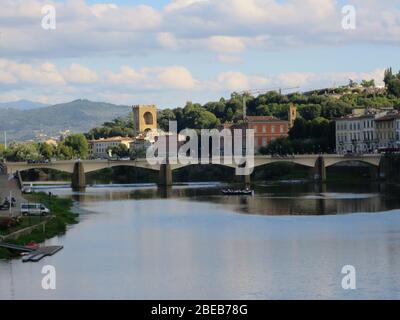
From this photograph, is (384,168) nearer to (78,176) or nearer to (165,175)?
(165,175)

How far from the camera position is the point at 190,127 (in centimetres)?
15300

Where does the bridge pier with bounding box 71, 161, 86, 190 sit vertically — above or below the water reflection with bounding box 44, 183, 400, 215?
above

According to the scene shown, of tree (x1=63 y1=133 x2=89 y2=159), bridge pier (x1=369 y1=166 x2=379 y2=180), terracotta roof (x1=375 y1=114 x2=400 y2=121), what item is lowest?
bridge pier (x1=369 y1=166 x2=379 y2=180)

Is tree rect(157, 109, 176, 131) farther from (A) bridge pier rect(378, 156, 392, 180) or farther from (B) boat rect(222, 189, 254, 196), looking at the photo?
(B) boat rect(222, 189, 254, 196)

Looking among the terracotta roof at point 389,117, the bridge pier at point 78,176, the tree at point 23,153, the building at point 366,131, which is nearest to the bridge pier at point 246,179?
the bridge pier at point 78,176

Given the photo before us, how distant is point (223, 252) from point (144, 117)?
456 feet

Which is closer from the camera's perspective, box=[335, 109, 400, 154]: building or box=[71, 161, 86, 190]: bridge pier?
box=[71, 161, 86, 190]: bridge pier

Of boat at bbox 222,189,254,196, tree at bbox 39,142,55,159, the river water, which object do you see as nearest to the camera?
the river water

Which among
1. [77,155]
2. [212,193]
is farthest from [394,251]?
[77,155]

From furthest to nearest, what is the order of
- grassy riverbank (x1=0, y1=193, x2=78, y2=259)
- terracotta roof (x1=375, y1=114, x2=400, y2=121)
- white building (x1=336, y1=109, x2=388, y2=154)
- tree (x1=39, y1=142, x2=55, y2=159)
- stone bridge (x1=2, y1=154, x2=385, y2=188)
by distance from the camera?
1. tree (x1=39, y1=142, x2=55, y2=159)
2. white building (x1=336, y1=109, x2=388, y2=154)
3. terracotta roof (x1=375, y1=114, x2=400, y2=121)
4. stone bridge (x1=2, y1=154, x2=385, y2=188)
5. grassy riverbank (x1=0, y1=193, x2=78, y2=259)

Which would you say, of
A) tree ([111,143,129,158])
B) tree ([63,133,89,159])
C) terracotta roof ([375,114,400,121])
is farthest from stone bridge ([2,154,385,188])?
tree ([63,133,89,159])

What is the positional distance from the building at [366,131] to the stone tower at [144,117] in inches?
2842

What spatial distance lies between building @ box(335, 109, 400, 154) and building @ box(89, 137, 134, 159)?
55933 mm

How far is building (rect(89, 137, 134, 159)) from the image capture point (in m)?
160
